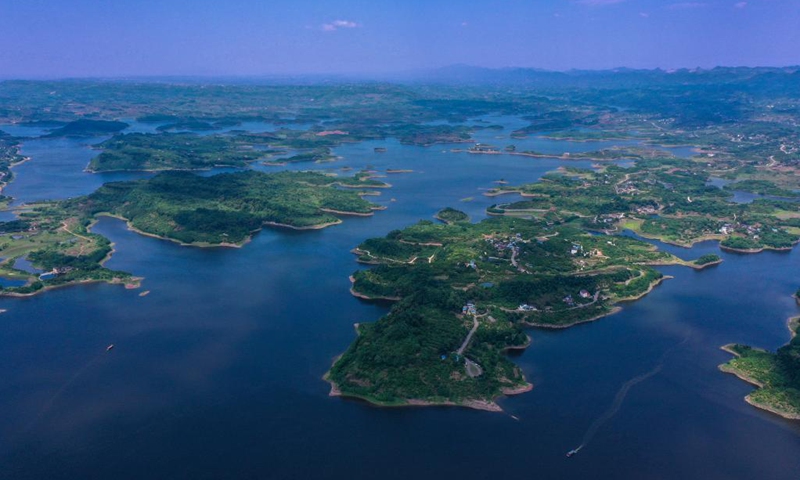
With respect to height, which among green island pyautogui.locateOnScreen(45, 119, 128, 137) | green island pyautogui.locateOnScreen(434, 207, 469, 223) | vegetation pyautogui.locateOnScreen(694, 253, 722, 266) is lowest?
vegetation pyautogui.locateOnScreen(694, 253, 722, 266)

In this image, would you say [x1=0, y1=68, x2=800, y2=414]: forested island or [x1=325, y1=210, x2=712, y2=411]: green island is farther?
[x1=0, y1=68, x2=800, y2=414]: forested island

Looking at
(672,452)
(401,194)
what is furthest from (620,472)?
(401,194)

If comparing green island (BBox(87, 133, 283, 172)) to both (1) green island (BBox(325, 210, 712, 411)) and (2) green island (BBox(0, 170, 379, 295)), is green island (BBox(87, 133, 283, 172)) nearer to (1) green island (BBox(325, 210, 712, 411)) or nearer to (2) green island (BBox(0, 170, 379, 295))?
(2) green island (BBox(0, 170, 379, 295))

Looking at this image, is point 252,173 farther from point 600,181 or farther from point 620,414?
point 620,414

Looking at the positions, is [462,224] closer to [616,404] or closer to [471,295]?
[471,295]

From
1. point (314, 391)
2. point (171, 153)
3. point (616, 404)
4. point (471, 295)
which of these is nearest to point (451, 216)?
point (471, 295)

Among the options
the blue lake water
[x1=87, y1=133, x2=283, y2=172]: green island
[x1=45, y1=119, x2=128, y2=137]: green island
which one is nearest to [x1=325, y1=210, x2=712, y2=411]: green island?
the blue lake water
